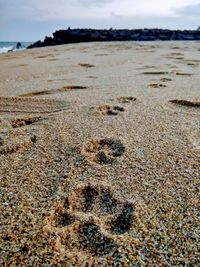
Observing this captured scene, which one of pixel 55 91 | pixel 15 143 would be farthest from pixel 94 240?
pixel 55 91

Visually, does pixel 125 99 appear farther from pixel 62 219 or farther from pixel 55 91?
pixel 62 219

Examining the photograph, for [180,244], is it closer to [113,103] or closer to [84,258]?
[84,258]

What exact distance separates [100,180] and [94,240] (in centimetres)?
34

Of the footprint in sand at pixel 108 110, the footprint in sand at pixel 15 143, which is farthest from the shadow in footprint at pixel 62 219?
the footprint in sand at pixel 108 110

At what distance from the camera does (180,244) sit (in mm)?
971

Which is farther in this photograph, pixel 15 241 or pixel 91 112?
pixel 91 112

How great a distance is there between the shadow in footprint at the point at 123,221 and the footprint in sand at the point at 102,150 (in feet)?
1.20

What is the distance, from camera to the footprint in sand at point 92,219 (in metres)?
0.99

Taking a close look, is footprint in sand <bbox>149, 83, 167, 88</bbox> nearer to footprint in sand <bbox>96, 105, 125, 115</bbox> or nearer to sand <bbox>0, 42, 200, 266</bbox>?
sand <bbox>0, 42, 200, 266</bbox>

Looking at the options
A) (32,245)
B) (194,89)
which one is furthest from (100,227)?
(194,89)

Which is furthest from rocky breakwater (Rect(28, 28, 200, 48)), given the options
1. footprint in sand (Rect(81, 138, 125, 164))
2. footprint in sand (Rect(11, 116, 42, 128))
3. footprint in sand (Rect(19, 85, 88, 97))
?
footprint in sand (Rect(81, 138, 125, 164))

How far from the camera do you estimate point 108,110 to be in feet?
7.16

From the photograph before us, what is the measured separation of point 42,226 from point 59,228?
0.05 meters

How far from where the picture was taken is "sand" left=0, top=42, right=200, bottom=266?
959 mm
